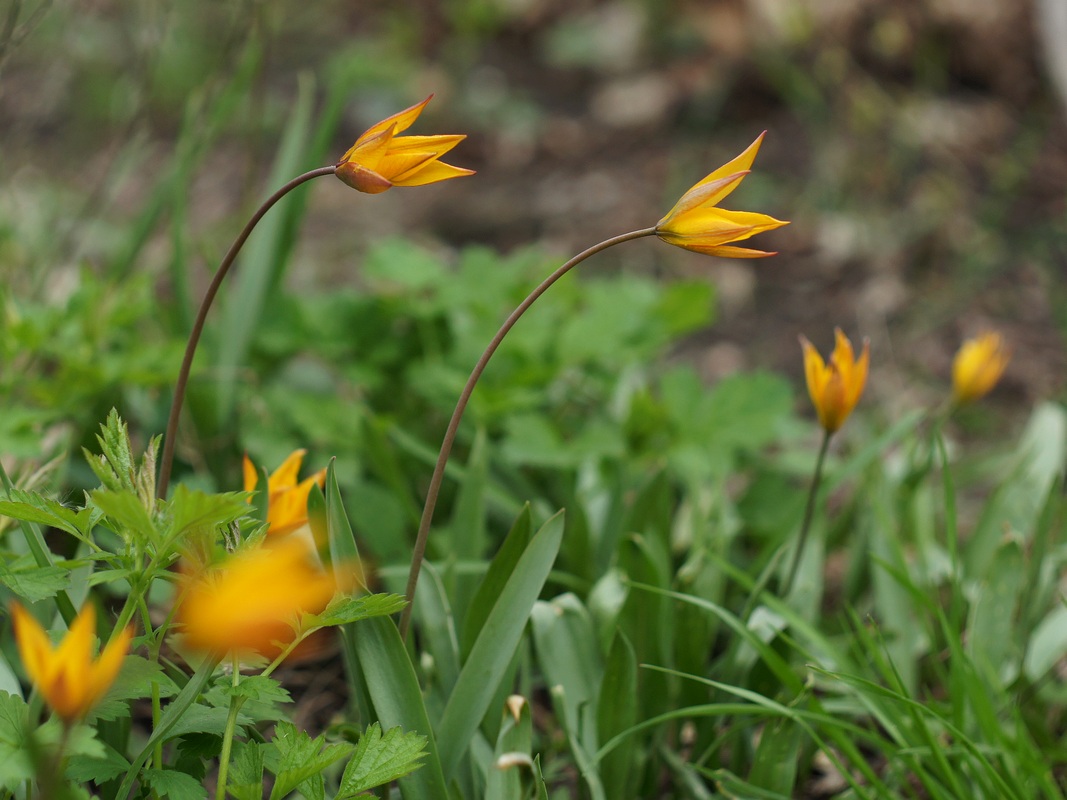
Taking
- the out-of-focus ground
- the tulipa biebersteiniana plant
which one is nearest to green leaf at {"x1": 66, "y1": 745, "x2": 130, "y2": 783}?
the tulipa biebersteiniana plant

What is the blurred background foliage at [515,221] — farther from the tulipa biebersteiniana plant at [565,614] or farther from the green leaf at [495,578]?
the green leaf at [495,578]

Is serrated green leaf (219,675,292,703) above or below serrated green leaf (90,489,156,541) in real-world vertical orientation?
below

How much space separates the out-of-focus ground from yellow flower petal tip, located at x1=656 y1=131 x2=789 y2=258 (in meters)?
1.45

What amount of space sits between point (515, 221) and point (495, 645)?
2534mm

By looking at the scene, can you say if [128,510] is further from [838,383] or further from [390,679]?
[838,383]

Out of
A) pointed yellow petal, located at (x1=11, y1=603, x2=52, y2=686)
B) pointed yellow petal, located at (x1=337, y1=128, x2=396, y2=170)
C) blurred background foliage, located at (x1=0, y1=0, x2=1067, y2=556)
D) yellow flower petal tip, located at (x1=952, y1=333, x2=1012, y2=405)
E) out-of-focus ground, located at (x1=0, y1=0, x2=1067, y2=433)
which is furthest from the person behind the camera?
out-of-focus ground, located at (x1=0, y1=0, x2=1067, y2=433)

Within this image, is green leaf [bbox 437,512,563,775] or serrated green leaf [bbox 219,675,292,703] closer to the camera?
serrated green leaf [bbox 219,675,292,703]

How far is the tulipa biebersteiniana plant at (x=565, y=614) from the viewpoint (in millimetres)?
813

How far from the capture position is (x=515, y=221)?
340 cm

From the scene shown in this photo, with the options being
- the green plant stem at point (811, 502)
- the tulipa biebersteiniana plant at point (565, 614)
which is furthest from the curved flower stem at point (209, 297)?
the green plant stem at point (811, 502)

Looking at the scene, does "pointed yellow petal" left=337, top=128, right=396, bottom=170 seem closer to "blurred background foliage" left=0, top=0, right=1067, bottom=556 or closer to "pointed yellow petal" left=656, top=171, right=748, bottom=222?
"pointed yellow petal" left=656, top=171, right=748, bottom=222

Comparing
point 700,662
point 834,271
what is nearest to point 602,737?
point 700,662

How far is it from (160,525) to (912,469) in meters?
1.42

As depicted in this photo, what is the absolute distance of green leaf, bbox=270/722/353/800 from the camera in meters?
0.80
